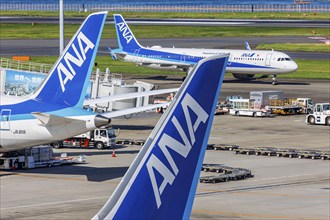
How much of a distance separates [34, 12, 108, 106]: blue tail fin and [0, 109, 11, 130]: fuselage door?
194 cm

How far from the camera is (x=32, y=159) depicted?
5022 centimetres

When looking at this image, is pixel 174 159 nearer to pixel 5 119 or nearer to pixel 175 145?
pixel 175 145

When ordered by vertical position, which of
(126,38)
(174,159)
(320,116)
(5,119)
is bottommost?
(320,116)

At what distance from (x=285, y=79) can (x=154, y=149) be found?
320ft

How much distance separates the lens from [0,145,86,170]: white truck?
49.2 m

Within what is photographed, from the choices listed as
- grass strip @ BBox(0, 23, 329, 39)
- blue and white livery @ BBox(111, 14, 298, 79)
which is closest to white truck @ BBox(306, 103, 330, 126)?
blue and white livery @ BBox(111, 14, 298, 79)

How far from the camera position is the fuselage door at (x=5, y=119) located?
43281mm

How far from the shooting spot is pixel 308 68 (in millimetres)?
115688

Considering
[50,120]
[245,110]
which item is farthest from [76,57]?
[245,110]

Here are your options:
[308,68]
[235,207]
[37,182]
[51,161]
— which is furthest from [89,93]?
[308,68]

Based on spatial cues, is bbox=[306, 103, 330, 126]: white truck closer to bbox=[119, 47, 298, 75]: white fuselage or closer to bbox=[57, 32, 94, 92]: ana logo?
bbox=[119, 47, 298, 75]: white fuselage

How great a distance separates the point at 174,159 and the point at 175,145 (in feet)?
0.62

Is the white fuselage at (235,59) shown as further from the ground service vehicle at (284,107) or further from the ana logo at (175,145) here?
the ana logo at (175,145)

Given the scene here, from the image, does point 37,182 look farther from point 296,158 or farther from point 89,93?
point 89,93
